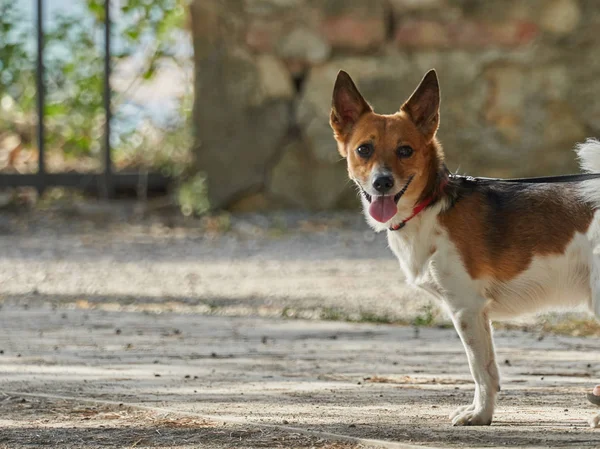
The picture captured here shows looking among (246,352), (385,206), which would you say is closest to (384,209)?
(385,206)

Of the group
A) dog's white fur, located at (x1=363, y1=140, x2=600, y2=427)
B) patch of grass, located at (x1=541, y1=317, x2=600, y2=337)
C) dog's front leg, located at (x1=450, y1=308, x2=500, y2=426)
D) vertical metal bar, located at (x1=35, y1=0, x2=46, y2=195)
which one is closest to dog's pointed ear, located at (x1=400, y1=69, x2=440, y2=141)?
dog's white fur, located at (x1=363, y1=140, x2=600, y2=427)

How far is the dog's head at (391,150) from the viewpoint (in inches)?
187

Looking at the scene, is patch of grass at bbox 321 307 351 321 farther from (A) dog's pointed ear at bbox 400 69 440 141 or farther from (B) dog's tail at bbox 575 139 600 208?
(B) dog's tail at bbox 575 139 600 208

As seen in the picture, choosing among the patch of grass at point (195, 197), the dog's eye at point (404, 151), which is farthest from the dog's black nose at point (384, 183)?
the patch of grass at point (195, 197)

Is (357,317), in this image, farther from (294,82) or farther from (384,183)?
(294,82)

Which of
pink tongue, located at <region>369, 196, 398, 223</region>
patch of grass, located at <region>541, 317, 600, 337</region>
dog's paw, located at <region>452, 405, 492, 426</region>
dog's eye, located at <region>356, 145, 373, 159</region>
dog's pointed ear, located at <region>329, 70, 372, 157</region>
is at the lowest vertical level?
patch of grass, located at <region>541, 317, 600, 337</region>

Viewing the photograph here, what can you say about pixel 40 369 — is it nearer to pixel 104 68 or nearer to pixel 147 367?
pixel 147 367

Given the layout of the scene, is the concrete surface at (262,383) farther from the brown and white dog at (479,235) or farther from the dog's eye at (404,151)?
the dog's eye at (404,151)

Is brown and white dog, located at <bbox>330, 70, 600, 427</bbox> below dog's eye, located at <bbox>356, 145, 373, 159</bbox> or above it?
below

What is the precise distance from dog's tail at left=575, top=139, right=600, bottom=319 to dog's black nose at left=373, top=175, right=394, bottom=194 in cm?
77

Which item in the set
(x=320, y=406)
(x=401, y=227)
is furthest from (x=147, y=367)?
(x=401, y=227)

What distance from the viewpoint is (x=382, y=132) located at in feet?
15.9

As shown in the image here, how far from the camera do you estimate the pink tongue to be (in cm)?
473

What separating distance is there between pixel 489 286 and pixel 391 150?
0.70 metres
